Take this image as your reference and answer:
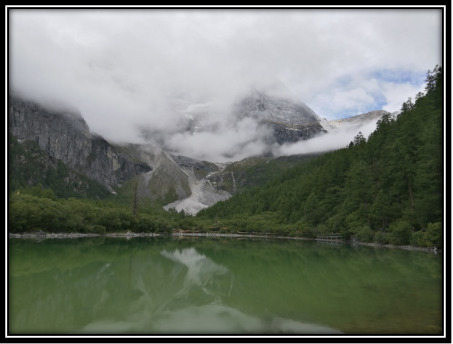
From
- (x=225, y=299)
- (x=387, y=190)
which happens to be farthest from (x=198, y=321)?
(x=387, y=190)

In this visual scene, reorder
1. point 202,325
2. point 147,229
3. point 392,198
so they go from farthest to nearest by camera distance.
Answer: point 147,229, point 392,198, point 202,325

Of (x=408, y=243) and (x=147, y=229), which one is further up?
(x=408, y=243)

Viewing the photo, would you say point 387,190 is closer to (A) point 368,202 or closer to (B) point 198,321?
(A) point 368,202

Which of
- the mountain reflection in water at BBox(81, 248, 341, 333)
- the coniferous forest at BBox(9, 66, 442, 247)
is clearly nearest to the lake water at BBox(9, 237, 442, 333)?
the mountain reflection in water at BBox(81, 248, 341, 333)

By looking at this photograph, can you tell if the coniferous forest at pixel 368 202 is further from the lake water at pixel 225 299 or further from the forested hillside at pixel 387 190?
the lake water at pixel 225 299
